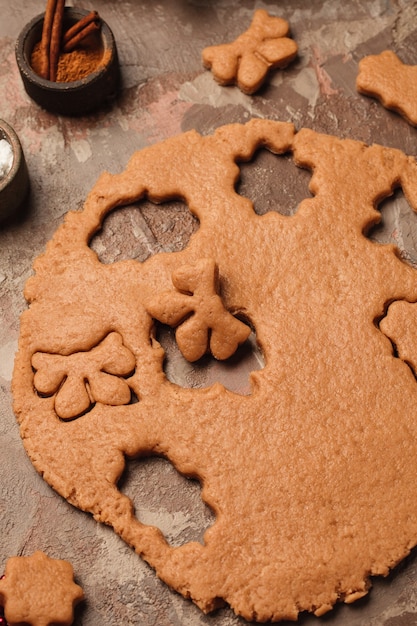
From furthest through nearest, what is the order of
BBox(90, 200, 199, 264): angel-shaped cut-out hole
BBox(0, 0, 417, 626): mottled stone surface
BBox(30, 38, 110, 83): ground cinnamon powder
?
BBox(30, 38, 110, 83): ground cinnamon powder → BBox(90, 200, 199, 264): angel-shaped cut-out hole → BBox(0, 0, 417, 626): mottled stone surface

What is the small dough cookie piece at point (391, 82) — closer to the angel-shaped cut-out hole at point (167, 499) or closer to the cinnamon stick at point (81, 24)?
the cinnamon stick at point (81, 24)

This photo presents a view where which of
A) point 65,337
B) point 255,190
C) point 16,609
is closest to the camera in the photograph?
point 16,609

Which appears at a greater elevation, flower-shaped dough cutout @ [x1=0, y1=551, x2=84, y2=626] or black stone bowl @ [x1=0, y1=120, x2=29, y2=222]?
black stone bowl @ [x1=0, y1=120, x2=29, y2=222]

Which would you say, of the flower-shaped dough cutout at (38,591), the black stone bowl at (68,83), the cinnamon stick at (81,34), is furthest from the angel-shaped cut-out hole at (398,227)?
the flower-shaped dough cutout at (38,591)

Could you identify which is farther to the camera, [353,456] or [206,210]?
[206,210]

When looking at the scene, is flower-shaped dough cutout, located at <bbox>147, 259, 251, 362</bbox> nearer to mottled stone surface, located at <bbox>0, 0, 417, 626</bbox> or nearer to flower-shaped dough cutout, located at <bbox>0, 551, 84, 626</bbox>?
mottled stone surface, located at <bbox>0, 0, 417, 626</bbox>

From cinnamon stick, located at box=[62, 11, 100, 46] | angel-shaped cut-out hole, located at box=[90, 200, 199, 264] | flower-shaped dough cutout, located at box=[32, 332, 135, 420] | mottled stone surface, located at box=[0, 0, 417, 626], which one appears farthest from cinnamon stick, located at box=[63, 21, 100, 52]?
flower-shaped dough cutout, located at box=[32, 332, 135, 420]

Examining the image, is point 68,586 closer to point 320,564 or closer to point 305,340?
point 320,564

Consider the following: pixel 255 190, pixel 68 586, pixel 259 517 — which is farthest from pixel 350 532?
pixel 255 190
